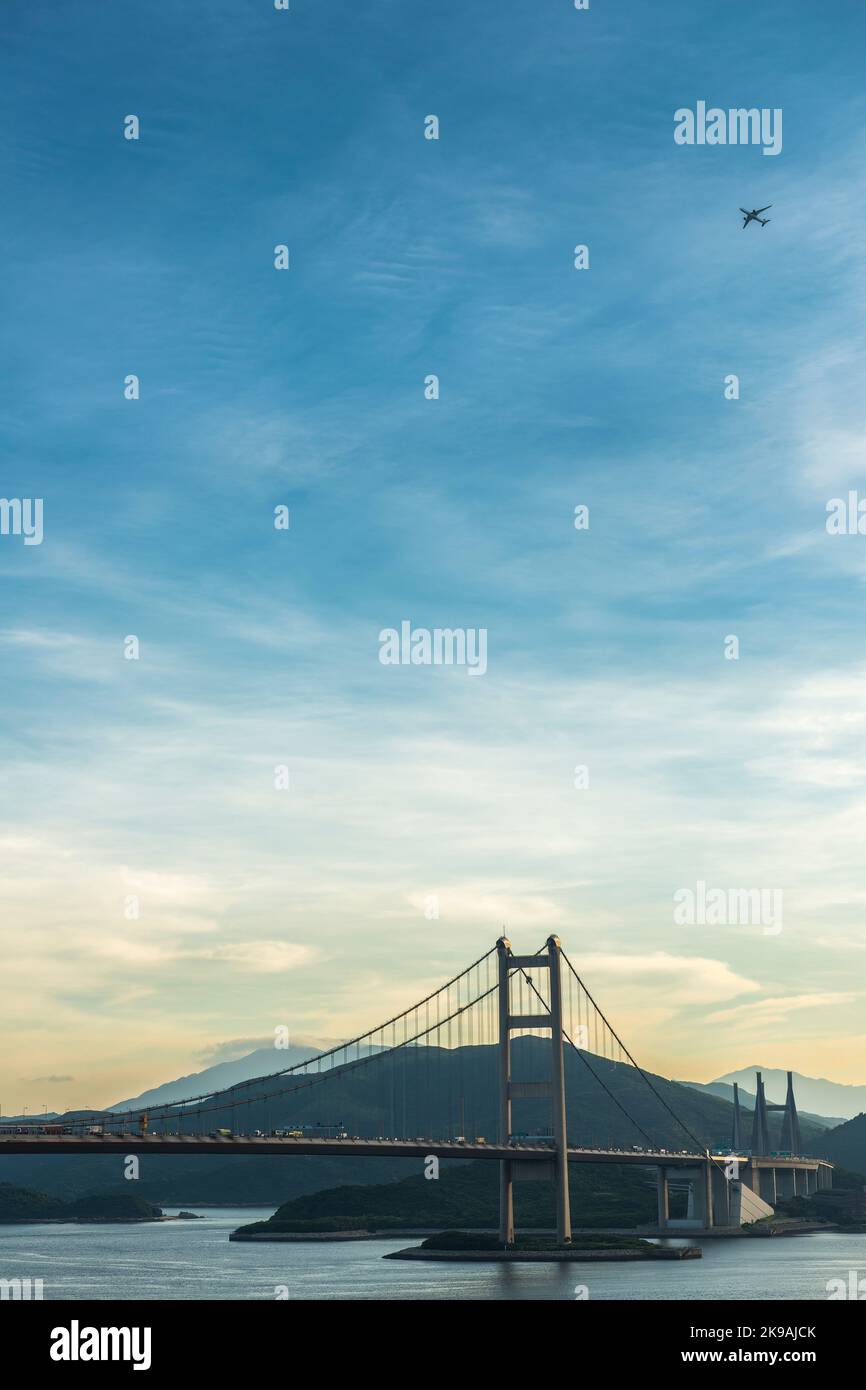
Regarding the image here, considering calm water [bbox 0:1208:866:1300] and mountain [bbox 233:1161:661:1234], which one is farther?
mountain [bbox 233:1161:661:1234]

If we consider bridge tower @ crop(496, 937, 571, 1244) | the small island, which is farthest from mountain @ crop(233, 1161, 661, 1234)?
bridge tower @ crop(496, 937, 571, 1244)
